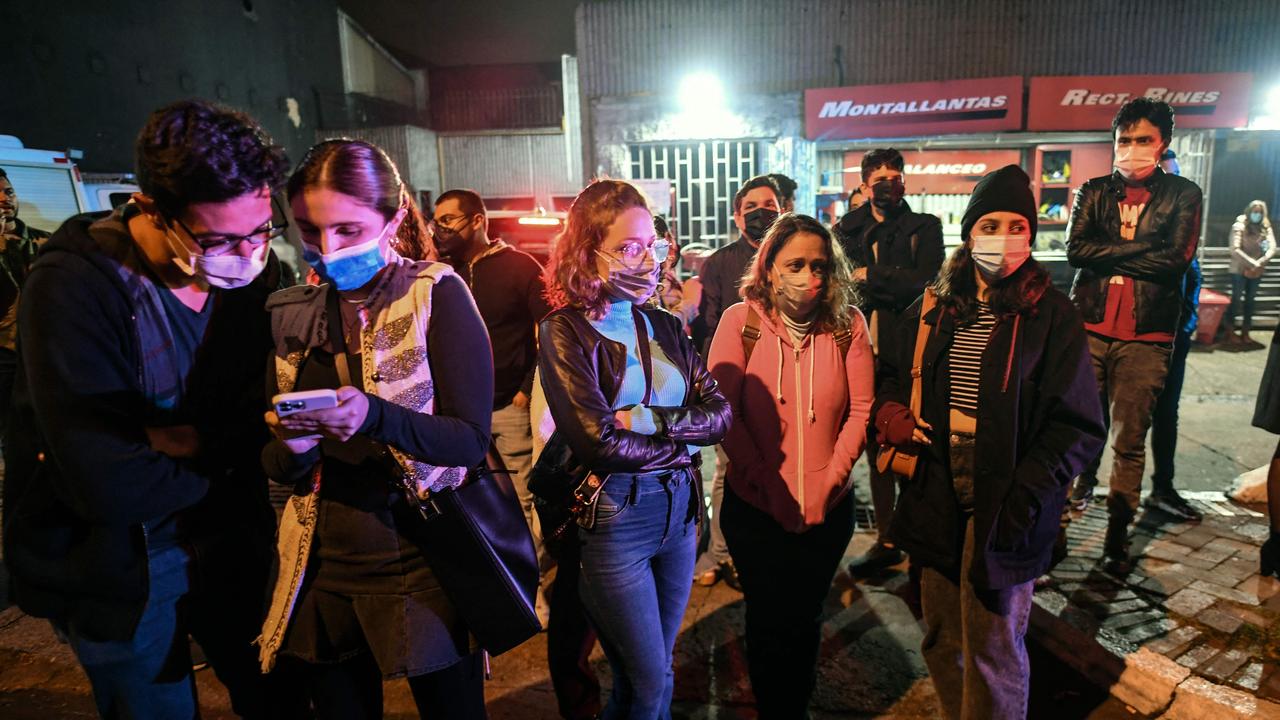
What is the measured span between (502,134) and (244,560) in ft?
64.3

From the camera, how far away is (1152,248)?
4359 mm

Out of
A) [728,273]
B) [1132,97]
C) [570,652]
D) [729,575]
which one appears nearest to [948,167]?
[1132,97]

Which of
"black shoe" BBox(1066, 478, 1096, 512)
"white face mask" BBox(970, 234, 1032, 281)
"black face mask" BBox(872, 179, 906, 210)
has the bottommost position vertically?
"black shoe" BBox(1066, 478, 1096, 512)

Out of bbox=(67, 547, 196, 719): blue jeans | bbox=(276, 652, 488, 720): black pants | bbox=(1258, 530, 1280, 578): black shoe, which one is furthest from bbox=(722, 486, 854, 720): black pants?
bbox=(1258, 530, 1280, 578): black shoe

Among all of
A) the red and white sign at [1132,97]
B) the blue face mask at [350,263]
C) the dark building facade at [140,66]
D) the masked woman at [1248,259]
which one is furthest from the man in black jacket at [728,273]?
the dark building facade at [140,66]

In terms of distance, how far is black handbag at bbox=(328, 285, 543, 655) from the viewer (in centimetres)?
194

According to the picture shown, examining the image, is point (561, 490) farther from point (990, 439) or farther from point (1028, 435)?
point (1028, 435)

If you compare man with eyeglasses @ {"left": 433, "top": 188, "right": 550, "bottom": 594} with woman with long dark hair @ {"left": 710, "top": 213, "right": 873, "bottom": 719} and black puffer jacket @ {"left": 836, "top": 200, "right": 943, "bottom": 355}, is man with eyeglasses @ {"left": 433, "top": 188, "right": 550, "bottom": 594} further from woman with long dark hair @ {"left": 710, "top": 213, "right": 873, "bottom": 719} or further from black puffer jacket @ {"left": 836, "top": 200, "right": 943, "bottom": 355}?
black puffer jacket @ {"left": 836, "top": 200, "right": 943, "bottom": 355}

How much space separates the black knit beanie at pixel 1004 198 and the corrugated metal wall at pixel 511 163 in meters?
18.0

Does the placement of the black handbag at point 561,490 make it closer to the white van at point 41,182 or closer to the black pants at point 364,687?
the black pants at point 364,687

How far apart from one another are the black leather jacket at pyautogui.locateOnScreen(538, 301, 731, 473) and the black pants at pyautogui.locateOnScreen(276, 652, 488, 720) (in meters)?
0.77

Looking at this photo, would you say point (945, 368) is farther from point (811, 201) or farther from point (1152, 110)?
point (811, 201)

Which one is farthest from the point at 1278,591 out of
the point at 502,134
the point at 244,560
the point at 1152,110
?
the point at 502,134

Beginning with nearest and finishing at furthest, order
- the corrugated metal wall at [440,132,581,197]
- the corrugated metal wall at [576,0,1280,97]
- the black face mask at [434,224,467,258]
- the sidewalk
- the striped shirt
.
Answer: the striped shirt, the sidewalk, the black face mask at [434,224,467,258], the corrugated metal wall at [576,0,1280,97], the corrugated metal wall at [440,132,581,197]
